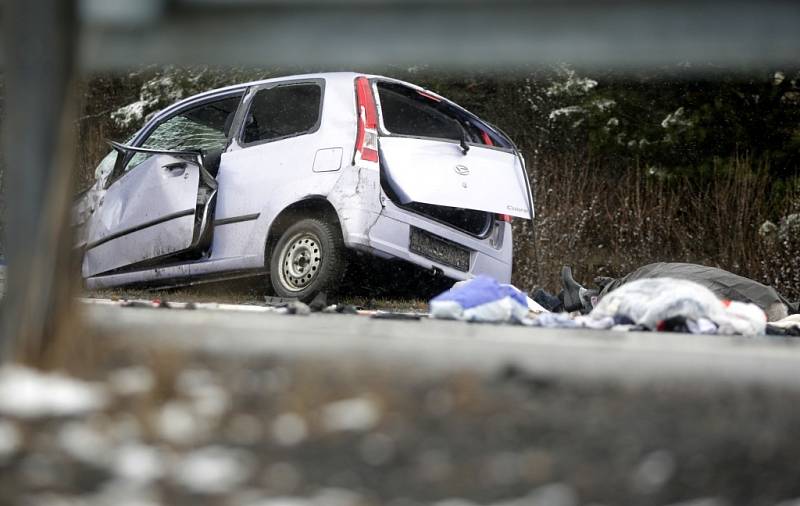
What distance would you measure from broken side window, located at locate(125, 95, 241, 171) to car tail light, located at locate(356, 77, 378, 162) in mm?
1171

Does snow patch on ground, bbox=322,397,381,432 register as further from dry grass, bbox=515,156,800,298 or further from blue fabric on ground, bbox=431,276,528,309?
dry grass, bbox=515,156,800,298

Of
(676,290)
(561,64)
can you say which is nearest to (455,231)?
(676,290)

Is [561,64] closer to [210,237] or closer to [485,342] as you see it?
[210,237]

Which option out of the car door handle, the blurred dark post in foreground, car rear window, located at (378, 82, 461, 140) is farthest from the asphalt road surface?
the car door handle

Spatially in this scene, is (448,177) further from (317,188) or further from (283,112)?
(283,112)

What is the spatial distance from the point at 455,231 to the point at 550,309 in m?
0.92

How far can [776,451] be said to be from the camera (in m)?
2.66

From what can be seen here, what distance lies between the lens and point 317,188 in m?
7.39

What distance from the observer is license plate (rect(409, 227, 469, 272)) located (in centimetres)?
740

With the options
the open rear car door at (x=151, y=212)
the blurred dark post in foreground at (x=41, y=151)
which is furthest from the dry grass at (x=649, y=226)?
the blurred dark post in foreground at (x=41, y=151)

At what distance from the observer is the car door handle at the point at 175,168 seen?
812 centimetres

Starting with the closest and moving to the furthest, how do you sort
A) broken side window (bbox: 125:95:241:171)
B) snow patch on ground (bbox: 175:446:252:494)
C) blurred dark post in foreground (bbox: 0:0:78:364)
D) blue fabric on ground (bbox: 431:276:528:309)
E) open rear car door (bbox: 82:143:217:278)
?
snow patch on ground (bbox: 175:446:252:494), blurred dark post in foreground (bbox: 0:0:78:364), blue fabric on ground (bbox: 431:276:528:309), open rear car door (bbox: 82:143:217:278), broken side window (bbox: 125:95:241:171)

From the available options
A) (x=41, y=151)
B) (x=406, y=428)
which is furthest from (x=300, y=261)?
(x=406, y=428)

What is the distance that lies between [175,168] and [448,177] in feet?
7.07
